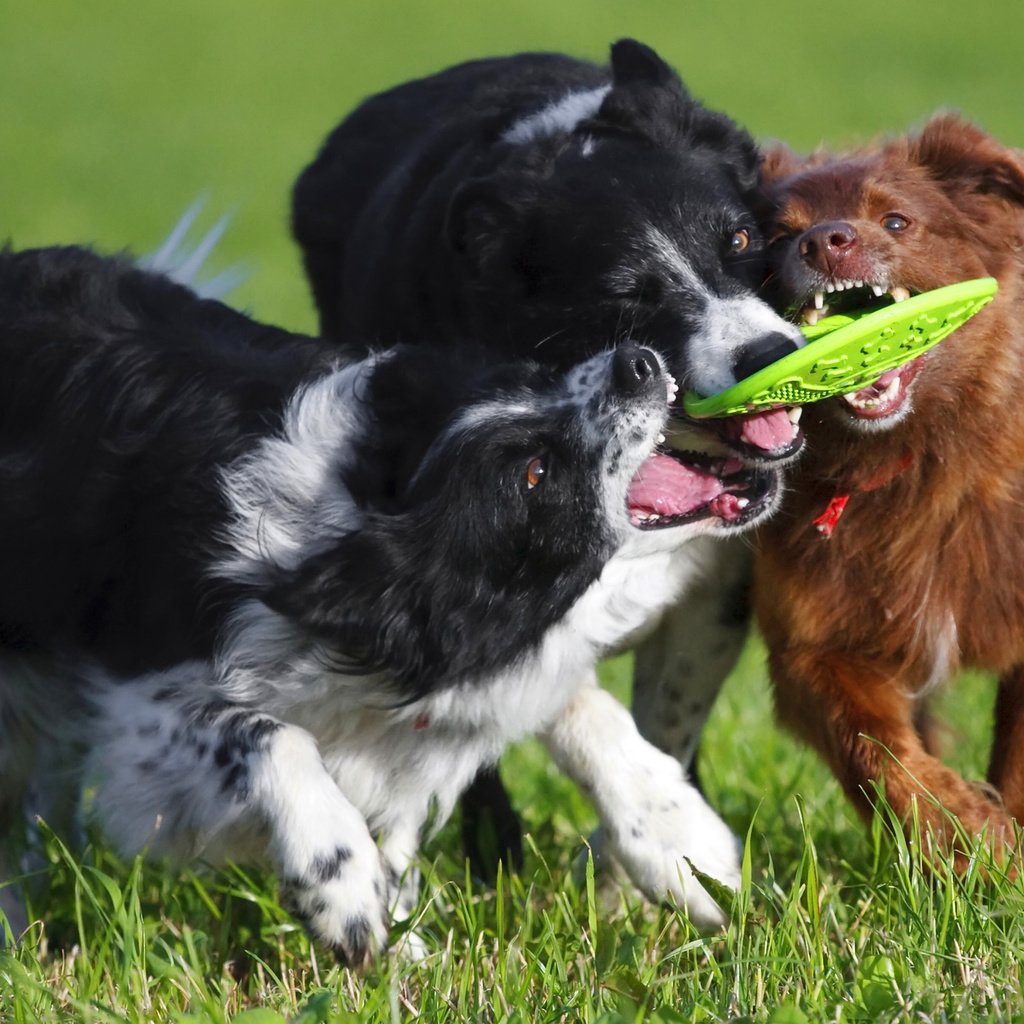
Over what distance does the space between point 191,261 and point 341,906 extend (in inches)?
82.6

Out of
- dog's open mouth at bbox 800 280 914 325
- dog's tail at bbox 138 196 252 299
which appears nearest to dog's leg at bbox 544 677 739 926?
dog's open mouth at bbox 800 280 914 325

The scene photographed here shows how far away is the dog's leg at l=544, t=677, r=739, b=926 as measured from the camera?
388cm

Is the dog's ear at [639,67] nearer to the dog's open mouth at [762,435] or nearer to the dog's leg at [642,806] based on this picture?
the dog's open mouth at [762,435]

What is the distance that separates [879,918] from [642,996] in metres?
0.71

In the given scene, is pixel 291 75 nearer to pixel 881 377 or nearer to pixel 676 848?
pixel 881 377

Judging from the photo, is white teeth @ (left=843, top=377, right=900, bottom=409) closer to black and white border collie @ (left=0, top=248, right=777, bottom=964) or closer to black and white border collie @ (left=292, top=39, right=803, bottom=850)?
black and white border collie @ (left=292, top=39, right=803, bottom=850)

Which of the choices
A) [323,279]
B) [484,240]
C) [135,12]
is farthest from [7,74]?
[484,240]

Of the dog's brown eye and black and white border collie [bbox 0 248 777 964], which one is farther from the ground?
the dog's brown eye

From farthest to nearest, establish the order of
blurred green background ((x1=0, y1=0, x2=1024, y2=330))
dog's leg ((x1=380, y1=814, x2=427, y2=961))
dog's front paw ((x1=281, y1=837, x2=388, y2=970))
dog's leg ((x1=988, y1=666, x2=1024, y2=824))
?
blurred green background ((x1=0, y1=0, x2=1024, y2=330)) → dog's leg ((x1=988, y1=666, x2=1024, y2=824)) → dog's leg ((x1=380, y1=814, x2=427, y2=961)) → dog's front paw ((x1=281, y1=837, x2=388, y2=970))

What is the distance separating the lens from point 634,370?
3.63m

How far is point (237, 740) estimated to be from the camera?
369 cm

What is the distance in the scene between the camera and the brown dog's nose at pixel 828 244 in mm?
3826

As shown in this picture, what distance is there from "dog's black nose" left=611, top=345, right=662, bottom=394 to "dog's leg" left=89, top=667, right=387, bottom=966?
1.02m

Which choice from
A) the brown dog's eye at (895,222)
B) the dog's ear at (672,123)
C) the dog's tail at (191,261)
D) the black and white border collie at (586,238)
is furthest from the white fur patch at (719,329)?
the dog's tail at (191,261)
